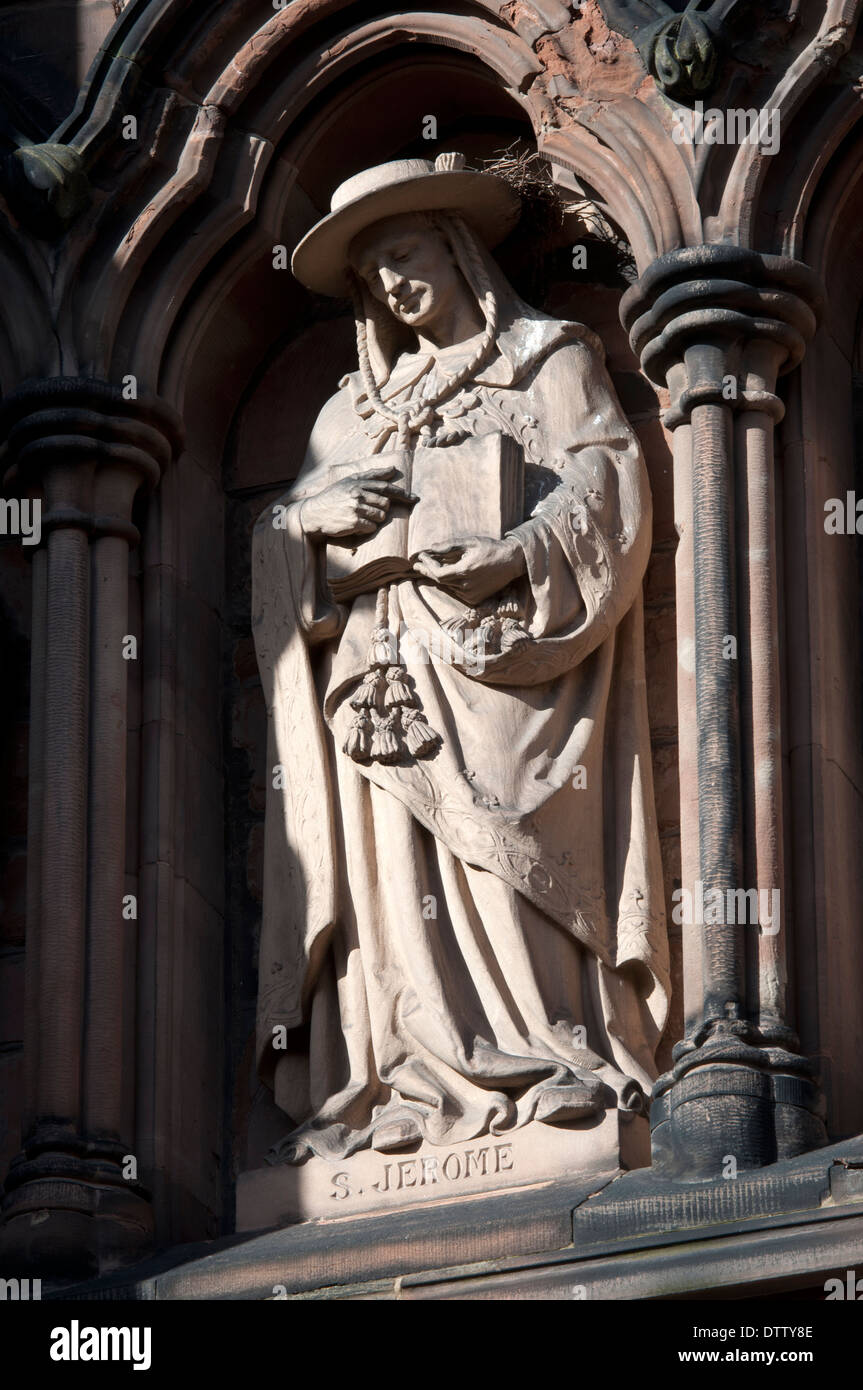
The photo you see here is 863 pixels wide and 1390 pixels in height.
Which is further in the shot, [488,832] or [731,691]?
[488,832]

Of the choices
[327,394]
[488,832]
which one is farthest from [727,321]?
[327,394]

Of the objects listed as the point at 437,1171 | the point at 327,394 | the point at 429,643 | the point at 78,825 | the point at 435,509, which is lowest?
the point at 437,1171

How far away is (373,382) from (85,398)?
75 cm

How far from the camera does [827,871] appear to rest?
902 cm

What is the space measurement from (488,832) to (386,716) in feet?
1.43

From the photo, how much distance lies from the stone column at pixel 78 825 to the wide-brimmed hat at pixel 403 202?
1.95 feet

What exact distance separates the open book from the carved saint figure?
1cm

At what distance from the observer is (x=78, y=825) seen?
977 centimetres

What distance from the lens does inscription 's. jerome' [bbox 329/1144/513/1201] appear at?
8.99m

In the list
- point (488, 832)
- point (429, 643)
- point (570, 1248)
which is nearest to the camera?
point (570, 1248)

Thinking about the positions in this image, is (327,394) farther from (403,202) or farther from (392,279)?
(403,202)
